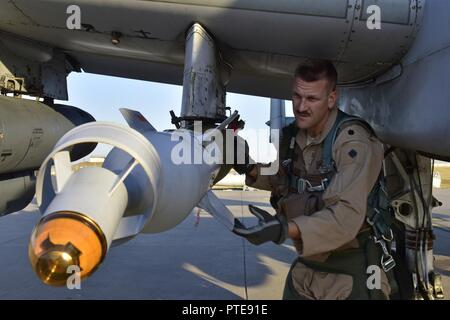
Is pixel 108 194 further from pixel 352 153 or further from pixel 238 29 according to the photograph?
pixel 238 29

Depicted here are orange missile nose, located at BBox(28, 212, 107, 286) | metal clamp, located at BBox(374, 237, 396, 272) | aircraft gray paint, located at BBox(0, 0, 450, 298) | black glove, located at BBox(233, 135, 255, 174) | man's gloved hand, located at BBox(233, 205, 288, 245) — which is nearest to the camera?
orange missile nose, located at BBox(28, 212, 107, 286)

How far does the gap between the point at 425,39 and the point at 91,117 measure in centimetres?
303

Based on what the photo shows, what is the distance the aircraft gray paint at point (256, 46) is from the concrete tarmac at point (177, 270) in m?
1.50

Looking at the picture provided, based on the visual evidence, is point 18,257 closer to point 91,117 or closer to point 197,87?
point 91,117

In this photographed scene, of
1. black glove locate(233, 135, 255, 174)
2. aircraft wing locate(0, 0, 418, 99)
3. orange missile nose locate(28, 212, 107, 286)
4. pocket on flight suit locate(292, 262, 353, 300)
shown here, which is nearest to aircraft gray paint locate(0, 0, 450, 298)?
aircraft wing locate(0, 0, 418, 99)

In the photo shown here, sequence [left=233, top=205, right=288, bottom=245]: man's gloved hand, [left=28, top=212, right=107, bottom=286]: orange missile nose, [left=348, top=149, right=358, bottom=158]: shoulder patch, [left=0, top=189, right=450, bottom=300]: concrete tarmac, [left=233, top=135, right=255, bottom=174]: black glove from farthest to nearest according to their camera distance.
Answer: [left=0, top=189, right=450, bottom=300]: concrete tarmac, [left=233, top=135, right=255, bottom=174]: black glove, [left=348, top=149, right=358, bottom=158]: shoulder patch, [left=233, top=205, right=288, bottom=245]: man's gloved hand, [left=28, top=212, right=107, bottom=286]: orange missile nose

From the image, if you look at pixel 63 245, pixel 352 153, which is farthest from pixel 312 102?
pixel 63 245

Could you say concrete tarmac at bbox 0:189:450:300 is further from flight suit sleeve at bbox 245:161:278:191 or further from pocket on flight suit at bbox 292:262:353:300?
pocket on flight suit at bbox 292:262:353:300

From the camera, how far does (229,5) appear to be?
2.93 metres

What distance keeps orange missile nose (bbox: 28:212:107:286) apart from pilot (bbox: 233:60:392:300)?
2.78 feet

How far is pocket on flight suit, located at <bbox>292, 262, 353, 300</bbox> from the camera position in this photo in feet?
7.47

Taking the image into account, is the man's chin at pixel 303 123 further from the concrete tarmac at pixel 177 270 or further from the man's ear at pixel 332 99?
the concrete tarmac at pixel 177 270

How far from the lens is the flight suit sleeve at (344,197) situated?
6.52 feet

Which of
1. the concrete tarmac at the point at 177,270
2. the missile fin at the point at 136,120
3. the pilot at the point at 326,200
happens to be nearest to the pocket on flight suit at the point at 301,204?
the pilot at the point at 326,200
